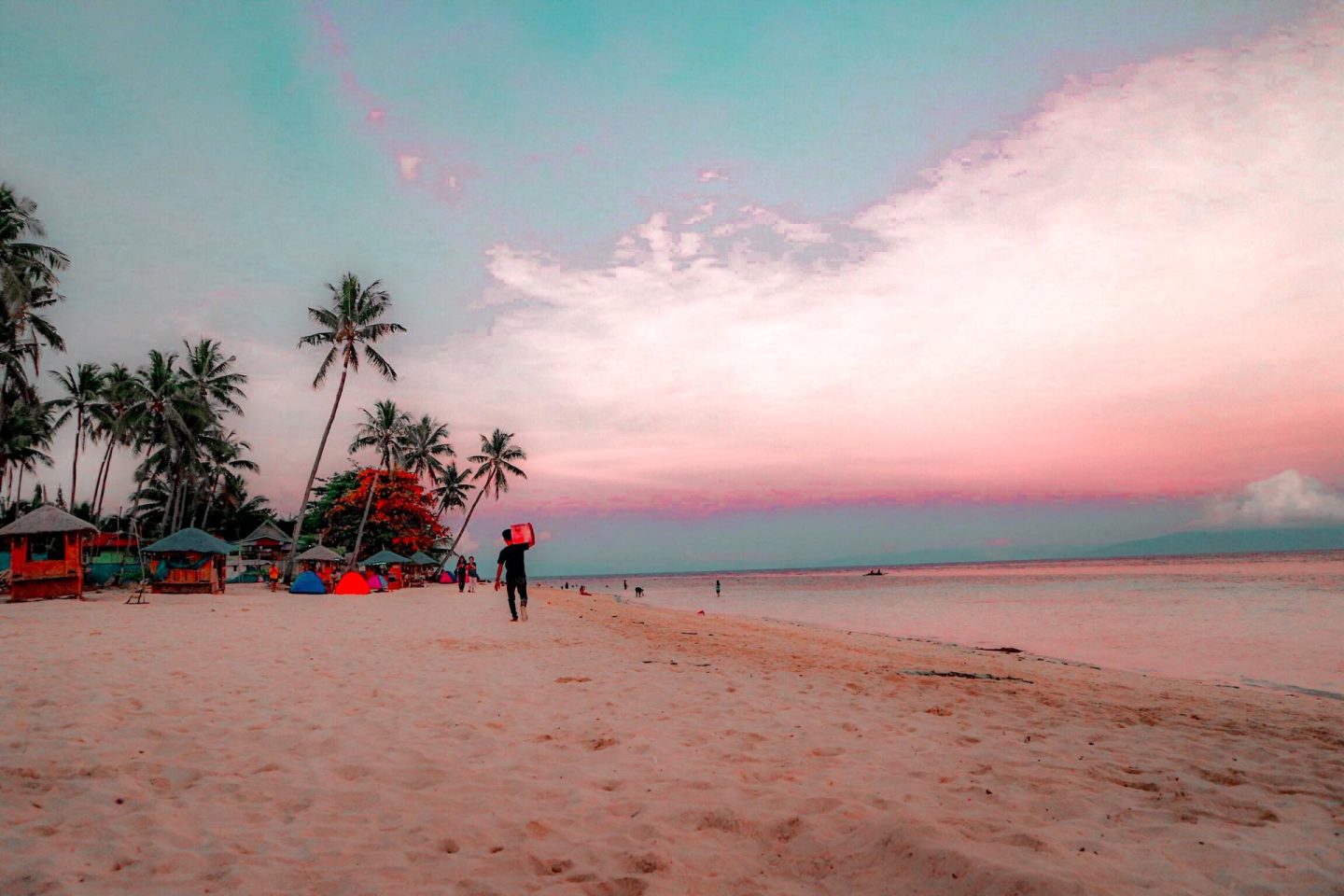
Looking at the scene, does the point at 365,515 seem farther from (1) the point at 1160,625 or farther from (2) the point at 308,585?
(1) the point at 1160,625

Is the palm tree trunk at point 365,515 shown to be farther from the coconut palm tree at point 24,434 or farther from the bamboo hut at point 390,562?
the coconut palm tree at point 24,434

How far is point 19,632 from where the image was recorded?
11211 mm

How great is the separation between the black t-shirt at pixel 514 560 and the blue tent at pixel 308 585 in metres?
17.8

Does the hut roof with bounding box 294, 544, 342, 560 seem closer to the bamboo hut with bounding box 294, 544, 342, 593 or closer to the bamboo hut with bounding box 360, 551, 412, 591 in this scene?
the bamboo hut with bounding box 294, 544, 342, 593

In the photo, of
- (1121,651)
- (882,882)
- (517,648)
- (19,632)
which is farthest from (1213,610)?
(19,632)

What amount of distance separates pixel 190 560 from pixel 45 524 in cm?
583

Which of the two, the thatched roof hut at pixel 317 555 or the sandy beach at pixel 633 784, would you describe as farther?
the thatched roof hut at pixel 317 555

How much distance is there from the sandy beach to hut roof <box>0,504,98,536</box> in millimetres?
15950

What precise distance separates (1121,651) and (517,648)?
14901mm

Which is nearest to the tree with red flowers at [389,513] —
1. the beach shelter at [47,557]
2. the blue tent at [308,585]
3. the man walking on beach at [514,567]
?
the blue tent at [308,585]

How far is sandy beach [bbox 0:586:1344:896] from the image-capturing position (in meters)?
3.14

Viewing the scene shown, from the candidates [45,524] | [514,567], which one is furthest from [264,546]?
[514,567]

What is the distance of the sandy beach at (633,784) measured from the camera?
10.3 feet

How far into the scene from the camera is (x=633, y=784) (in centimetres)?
434
